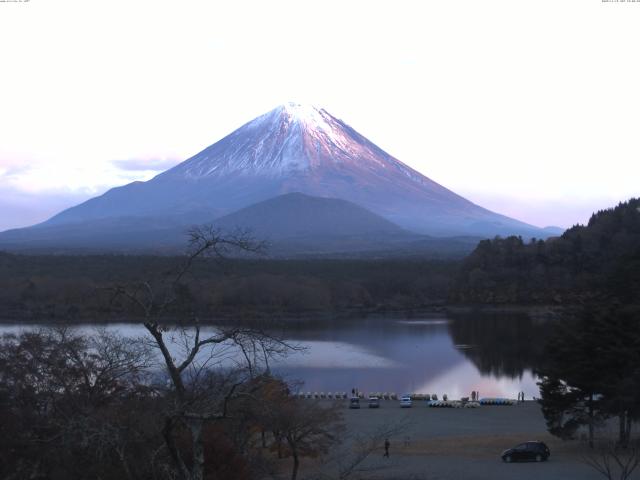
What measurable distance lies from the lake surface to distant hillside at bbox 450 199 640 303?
265 inches

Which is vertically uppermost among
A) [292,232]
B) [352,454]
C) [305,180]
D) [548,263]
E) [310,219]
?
[305,180]

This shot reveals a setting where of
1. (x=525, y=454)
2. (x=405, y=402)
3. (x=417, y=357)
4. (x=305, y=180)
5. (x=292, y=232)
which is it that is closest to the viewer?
(x=525, y=454)

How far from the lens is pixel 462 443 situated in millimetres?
12305

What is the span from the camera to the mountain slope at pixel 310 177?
107 metres

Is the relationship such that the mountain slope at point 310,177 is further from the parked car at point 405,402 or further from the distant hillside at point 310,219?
the parked car at point 405,402

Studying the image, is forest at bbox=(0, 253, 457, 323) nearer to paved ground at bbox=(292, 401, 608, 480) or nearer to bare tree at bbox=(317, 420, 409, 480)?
paved ground at bbox=(292, 401, 608, 480)

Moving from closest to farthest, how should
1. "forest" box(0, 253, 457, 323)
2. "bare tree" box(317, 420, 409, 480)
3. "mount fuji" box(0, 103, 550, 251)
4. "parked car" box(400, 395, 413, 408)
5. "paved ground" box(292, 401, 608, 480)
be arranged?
"bare tree" box(317, 420, 409, 480)
"paved ground" box(292, 401, 608, 480)
"parked car" box(400, 395, 413, 408)
"forest" box(0, 253, 457, 323)
"mount fuji" box(0, 103, 550, 251)

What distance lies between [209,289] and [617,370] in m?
27.0

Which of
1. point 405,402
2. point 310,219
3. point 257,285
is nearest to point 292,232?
point 310,219

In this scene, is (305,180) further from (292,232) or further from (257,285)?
(257,285)

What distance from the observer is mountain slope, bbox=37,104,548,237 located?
4225 inches

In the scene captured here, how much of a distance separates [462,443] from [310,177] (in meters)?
96.5

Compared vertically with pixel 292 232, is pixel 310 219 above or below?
above

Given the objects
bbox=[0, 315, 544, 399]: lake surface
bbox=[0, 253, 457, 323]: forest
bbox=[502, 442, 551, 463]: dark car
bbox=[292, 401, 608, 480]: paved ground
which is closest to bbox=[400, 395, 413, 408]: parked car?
bbox=[292, 401, 608, 480]: paved ground
